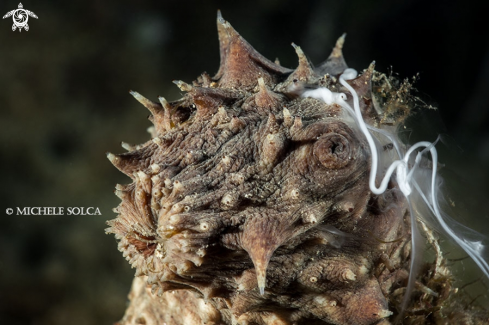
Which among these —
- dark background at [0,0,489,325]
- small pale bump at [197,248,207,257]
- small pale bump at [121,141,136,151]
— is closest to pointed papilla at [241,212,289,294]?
small pale bump at [197,248,207,257]

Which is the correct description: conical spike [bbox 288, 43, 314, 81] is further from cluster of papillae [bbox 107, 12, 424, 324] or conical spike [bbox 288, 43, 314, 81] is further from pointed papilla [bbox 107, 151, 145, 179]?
pointed papilla [bbox 107, 151, 145, 179]

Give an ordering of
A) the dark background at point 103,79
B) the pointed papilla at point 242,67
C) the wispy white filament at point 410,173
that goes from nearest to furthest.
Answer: the wispy white filament at point 410,173
the pointed papilla at point 242,67
the dark background at point 103,79

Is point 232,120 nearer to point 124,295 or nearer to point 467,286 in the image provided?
point 467,286

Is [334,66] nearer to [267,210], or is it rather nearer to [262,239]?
[267,210]

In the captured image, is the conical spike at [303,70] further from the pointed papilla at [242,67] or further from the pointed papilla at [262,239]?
the pointed papilla at [262,239]

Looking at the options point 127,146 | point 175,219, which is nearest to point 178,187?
point 175,219

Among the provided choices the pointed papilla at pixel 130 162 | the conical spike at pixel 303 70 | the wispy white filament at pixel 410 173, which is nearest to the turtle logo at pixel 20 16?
the pointed papilla at pixel 130 162

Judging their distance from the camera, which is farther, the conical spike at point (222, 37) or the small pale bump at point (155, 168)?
the conical spike at point (222, 37)
